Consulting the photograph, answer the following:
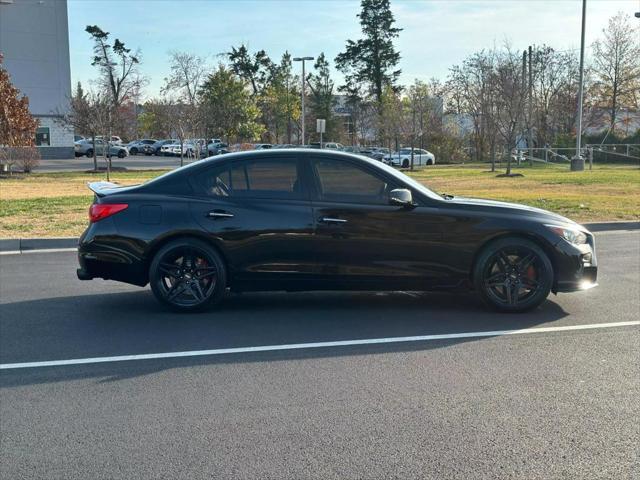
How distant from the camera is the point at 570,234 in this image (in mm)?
6434

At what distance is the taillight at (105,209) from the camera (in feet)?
21.3

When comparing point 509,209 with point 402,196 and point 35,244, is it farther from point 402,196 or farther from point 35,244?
point 35,244

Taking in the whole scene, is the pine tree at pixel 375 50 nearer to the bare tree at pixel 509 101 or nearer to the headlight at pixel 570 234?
the bare tree at pixel 509 101

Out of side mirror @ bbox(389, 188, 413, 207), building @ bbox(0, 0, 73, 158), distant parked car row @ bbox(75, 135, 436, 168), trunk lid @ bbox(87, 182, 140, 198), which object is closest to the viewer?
side mirror @ bbox(389, 188, 413, 207)

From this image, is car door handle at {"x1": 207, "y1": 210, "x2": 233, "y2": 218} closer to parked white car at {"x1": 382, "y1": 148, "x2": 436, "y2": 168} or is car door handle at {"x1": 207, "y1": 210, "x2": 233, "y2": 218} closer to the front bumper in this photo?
the front bumper

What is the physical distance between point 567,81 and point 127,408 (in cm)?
5285

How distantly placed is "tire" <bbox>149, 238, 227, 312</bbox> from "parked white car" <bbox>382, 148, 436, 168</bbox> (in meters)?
34.4

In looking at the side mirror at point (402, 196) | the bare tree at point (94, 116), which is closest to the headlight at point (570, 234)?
the side mirror at point (402, 196)

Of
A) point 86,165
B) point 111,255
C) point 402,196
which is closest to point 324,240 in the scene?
point 402,196

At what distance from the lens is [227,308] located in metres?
6.79

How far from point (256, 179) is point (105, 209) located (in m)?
1.52

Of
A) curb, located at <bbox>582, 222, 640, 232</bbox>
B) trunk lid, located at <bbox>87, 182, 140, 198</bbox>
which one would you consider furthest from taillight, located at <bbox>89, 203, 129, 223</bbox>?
curb, located at <bbox>582, 222, 640, 232</bbox>

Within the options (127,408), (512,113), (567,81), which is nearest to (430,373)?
(127,408)

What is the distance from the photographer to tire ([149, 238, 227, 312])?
253 inches
